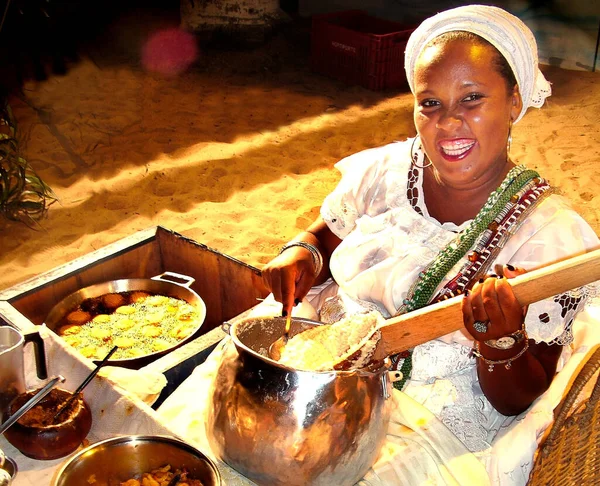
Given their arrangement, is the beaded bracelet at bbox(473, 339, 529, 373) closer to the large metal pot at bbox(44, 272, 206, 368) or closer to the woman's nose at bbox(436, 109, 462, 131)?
the woman's nose at bbox(436, 109, 462, 131)

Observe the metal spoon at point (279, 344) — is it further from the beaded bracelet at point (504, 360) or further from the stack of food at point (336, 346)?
the beaded bracelet at point (504, 360)

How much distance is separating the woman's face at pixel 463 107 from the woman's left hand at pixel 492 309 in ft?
1.85

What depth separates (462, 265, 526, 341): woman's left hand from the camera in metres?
1.34

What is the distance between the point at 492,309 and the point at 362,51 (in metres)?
5.68

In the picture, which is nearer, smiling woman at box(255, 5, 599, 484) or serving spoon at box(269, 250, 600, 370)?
serving spoon at box(269, 250, 600, 370)

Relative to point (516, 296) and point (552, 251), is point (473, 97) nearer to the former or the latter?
point (552, 251)

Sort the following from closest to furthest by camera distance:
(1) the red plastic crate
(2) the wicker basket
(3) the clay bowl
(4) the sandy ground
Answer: (2) the wicker basket < (3) the clay bowl < (4) the sandy ground < (1) the red plastic crate

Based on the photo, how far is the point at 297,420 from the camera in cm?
135

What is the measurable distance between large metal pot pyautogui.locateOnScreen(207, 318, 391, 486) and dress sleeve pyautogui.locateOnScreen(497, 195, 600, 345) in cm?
51

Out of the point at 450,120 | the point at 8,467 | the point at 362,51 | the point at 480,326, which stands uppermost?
the point at 450,120

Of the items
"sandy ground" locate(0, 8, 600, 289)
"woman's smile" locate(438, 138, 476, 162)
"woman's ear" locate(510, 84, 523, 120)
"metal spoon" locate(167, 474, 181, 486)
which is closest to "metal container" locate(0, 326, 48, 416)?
"metal spoon" locate(167, 474, 181, 486)

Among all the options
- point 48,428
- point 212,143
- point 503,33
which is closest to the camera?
point 48,428

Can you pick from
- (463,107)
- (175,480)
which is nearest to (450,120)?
(463,107)

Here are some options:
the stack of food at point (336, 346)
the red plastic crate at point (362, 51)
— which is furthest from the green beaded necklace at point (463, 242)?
the red plastic crate at point (362, 51)
